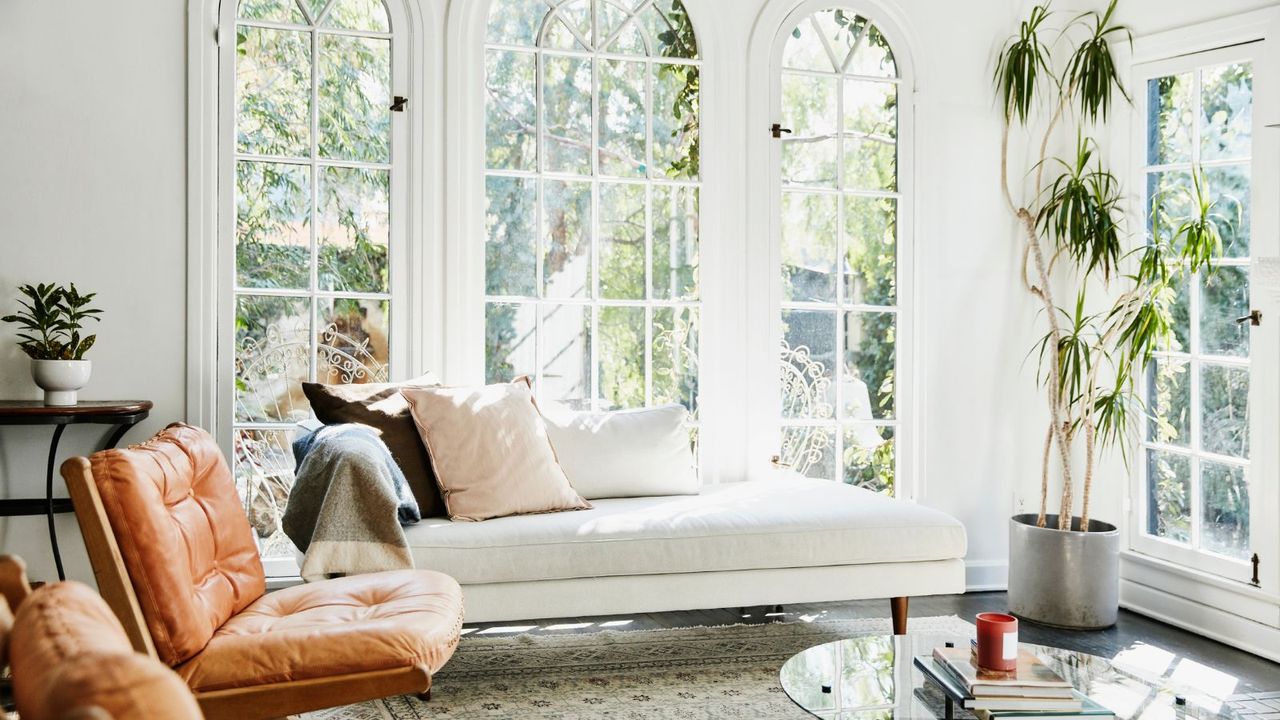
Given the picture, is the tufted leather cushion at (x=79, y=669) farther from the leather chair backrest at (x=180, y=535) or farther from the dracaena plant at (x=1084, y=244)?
the dracaena plant at (x=1084, y=244)

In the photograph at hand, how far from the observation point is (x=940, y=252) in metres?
4.65

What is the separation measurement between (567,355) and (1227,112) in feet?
8.73

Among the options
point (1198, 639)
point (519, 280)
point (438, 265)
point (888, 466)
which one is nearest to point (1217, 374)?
point (1198, 639)

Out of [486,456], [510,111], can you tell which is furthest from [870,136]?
[486,456]

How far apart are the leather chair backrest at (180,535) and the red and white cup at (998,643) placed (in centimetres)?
165

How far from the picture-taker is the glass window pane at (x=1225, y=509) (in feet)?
13.1

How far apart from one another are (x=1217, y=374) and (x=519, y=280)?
2.69m

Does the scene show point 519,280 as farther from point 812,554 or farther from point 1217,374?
point 1217,374

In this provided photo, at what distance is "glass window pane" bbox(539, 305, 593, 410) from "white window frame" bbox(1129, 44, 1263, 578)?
2267mm

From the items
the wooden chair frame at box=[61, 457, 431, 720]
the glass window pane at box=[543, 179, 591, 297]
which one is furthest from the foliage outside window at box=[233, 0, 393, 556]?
the wooden chair frame at box=[61, 457, 431, 720]

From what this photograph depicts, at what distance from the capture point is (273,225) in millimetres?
3949

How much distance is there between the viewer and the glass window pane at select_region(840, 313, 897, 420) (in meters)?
4.63

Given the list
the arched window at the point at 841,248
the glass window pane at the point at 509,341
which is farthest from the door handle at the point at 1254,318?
the glass window pane at the point at 509,341

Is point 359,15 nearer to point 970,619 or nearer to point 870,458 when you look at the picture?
point 870,458
